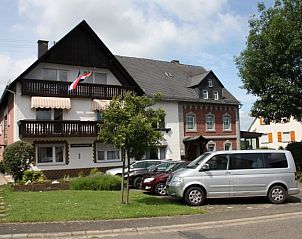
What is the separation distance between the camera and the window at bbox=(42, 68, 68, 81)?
28.9m

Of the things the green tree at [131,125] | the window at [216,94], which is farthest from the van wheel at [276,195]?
the window at [216,94]

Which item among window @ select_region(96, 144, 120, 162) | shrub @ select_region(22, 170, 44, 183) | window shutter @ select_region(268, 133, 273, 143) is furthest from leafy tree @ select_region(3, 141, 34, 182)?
window shutter @ select_region(268, 133, 273, 143)

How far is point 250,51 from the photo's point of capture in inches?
947

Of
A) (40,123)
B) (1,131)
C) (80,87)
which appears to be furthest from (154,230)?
(1,131)

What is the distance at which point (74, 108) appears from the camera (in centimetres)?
2942

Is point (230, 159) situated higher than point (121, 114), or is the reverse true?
point (121, 114)

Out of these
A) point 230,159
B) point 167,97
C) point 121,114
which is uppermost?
point 167,97

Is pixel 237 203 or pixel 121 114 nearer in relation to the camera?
pixel 121 114

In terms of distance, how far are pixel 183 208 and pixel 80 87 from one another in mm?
19260

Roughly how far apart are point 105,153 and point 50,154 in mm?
4438

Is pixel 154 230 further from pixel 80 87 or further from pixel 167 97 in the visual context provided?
pixel 167 97

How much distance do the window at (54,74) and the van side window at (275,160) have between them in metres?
19.4

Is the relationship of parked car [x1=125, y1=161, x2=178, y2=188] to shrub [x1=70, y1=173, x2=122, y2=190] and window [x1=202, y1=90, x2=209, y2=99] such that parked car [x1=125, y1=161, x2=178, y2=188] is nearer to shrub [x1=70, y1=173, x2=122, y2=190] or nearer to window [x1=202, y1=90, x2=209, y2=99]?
shrub [x1=70, y1=173, x2=122, y2=190]

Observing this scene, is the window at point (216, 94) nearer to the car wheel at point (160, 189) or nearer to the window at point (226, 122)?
the window at point (226, 122)
